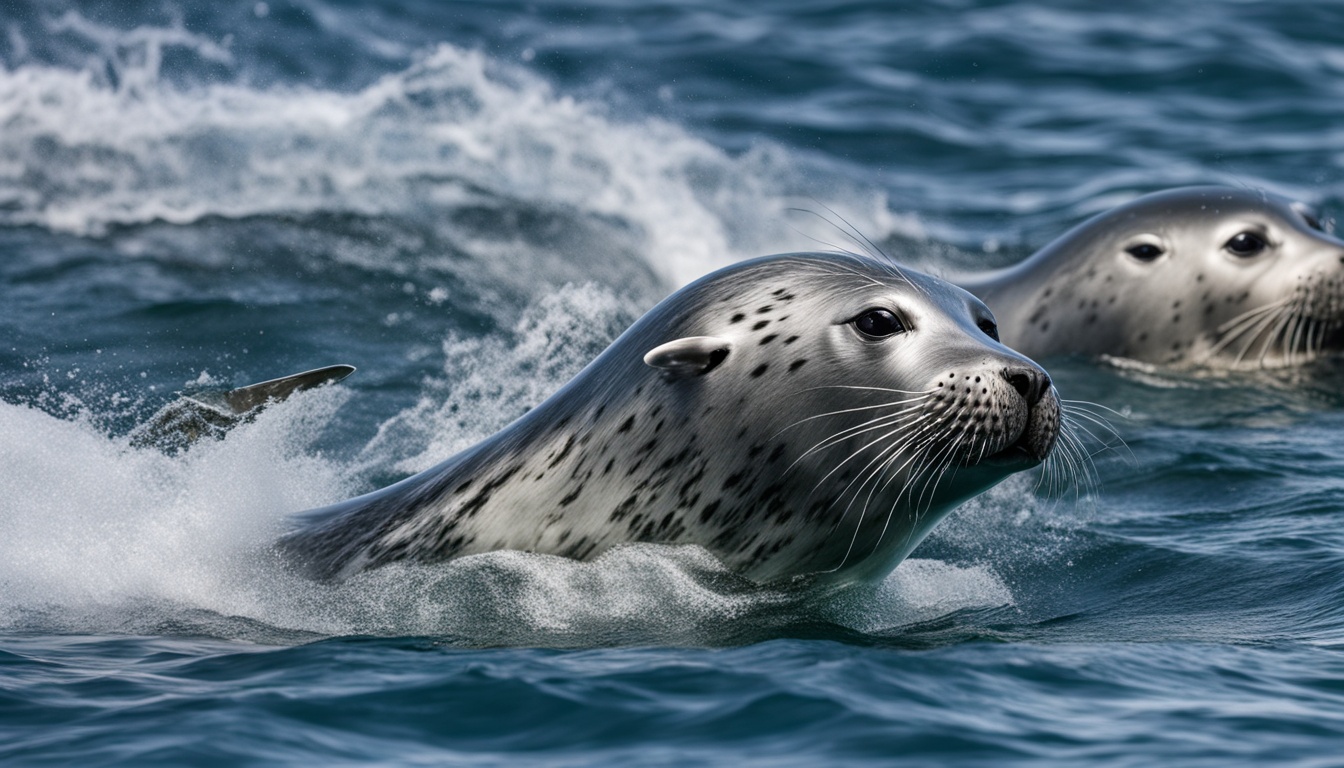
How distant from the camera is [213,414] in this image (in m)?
7.36

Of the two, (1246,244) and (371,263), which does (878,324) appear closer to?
(1246,244)

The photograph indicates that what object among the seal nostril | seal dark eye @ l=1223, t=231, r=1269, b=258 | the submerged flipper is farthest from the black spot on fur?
seal dark eye @ l=1223, t=231, r=1269, b=258

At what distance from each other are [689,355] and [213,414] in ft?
7.61

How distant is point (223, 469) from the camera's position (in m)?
7.19

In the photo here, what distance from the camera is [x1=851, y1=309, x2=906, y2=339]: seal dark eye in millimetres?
6078

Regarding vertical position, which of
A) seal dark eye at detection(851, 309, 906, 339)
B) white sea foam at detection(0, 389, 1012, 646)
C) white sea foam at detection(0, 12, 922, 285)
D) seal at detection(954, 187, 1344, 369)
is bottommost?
white sea foam at detection(0, 389, 1012, 646)

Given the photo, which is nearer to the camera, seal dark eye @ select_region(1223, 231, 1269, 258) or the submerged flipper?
the submerged flipper

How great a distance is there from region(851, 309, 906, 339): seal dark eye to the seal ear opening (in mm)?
451

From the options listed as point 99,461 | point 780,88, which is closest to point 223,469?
point 99,461

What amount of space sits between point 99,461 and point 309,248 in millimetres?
4939

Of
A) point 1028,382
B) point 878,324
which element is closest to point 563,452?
point 878,324

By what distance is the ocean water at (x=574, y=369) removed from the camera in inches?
193

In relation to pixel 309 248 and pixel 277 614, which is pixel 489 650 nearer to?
pixel 277 614

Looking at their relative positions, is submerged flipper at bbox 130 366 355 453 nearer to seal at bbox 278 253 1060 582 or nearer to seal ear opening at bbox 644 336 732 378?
seal at bbox 278 253 1060 582
